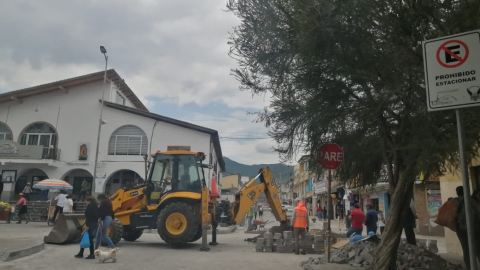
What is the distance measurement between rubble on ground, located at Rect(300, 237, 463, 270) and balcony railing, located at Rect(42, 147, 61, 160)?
2600 centimetres

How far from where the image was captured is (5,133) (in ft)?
99.9

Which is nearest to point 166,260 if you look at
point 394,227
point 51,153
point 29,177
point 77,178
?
point 394,227

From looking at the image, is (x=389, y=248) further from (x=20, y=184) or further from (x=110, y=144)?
(x=20, y=184)

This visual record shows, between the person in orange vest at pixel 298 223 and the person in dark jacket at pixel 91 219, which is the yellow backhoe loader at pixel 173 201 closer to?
the person in orange vest at pixel 298 223

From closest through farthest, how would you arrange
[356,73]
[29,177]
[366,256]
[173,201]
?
[356,73]
[366,256]
[173,201]
[29,177]

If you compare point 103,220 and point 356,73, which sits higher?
point 356,73

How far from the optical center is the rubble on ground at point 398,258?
7031 millimetres

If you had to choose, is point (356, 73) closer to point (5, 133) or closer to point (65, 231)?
point (65, 231)

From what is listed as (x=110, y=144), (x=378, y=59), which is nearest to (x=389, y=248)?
(x=378, y=59)

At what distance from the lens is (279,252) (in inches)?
449

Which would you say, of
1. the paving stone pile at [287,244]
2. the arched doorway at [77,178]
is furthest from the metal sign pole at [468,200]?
the arched doorway at [77,178]

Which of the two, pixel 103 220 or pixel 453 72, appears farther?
pixel 103 220

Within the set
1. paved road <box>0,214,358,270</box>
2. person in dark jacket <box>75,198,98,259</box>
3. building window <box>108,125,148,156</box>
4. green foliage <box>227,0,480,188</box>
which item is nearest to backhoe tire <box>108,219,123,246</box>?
paved road <box>0,214,358,270</box>

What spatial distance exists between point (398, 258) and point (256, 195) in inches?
239
